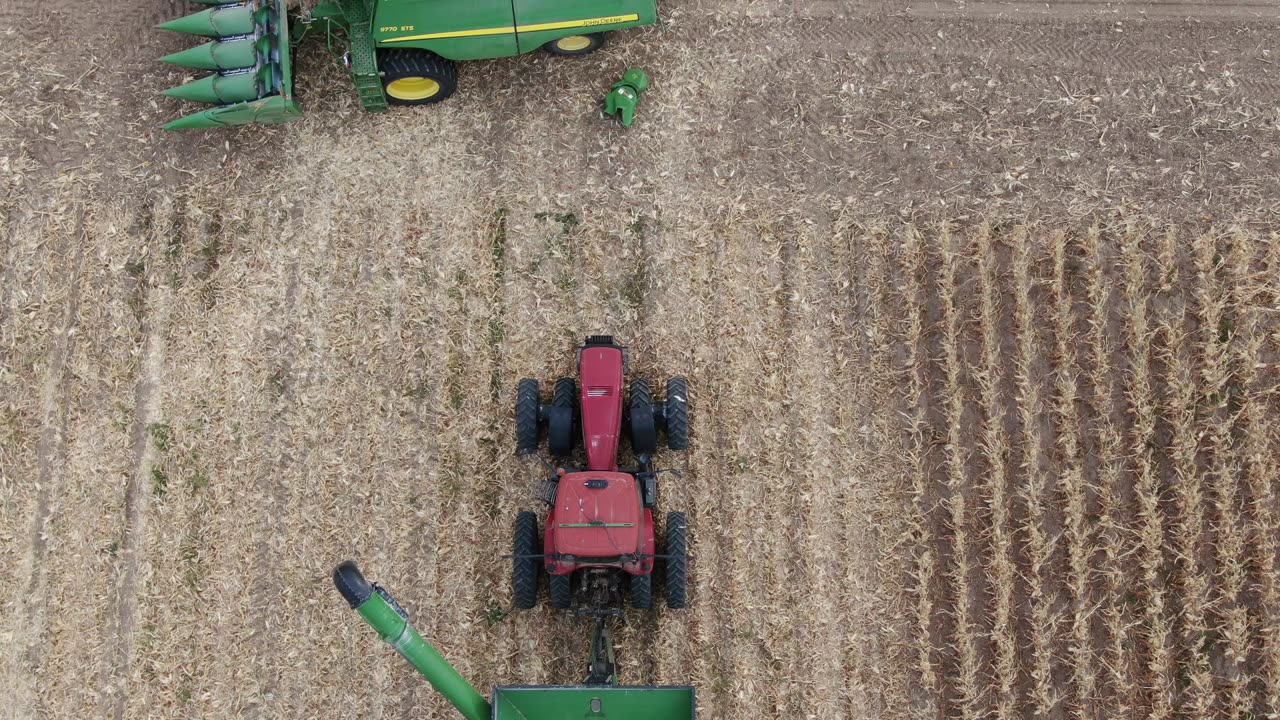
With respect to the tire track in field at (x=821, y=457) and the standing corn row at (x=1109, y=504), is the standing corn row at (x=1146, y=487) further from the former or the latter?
the tire track in field at (x=821, y=457)

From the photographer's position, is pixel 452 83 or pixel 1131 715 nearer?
pixel 1131 715

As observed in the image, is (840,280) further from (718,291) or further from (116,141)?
(116,141)

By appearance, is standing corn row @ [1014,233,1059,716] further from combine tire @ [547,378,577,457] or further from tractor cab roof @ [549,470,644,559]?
combine tire @ [547,378,577,457]

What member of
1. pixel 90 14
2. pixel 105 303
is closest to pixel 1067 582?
pixel 105 303

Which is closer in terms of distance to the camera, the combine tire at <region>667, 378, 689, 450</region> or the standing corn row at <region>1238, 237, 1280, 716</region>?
the combine tire at <region>667, 378, 689, 450</region>

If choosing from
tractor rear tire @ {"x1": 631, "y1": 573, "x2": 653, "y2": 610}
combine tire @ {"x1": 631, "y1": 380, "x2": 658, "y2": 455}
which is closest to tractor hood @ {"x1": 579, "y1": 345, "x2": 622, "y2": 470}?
combine tire @ {"x1": 631, "y1": 380, "x2": 658, "y2": 455}

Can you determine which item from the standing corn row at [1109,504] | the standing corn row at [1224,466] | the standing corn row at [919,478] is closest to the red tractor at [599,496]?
the standing corn row at [919,478]
